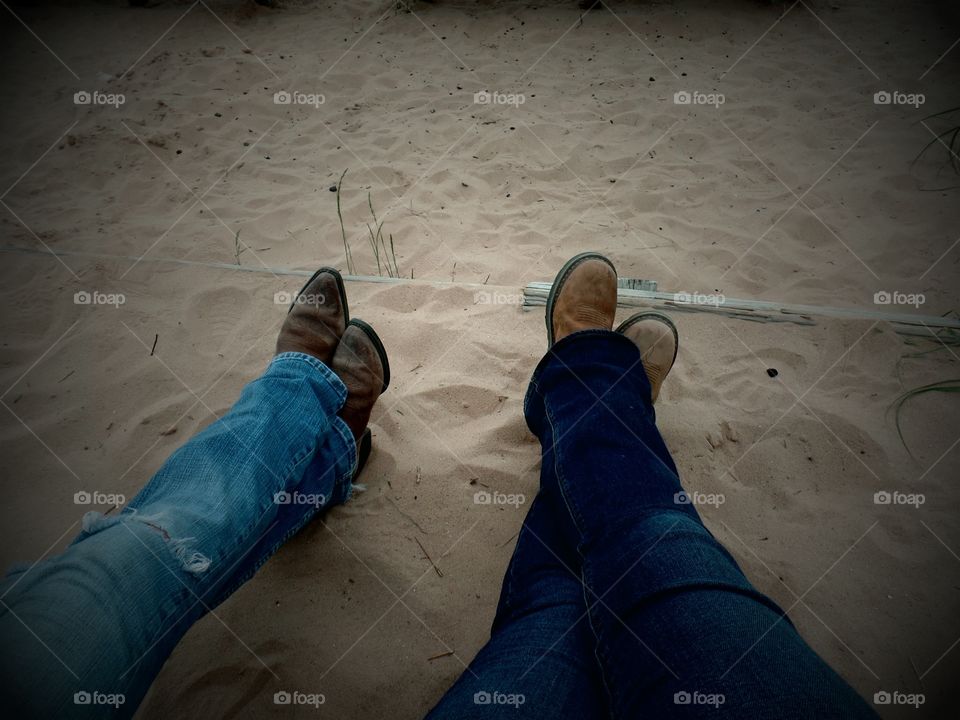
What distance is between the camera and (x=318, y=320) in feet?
5.45

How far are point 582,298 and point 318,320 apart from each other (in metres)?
0.97

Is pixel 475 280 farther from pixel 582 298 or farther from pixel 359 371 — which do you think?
pixel 359 371

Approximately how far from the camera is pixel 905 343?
5.97ft

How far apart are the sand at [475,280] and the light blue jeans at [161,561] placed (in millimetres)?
361

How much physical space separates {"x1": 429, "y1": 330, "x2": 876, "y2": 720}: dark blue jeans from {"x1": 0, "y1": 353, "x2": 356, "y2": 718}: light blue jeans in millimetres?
517

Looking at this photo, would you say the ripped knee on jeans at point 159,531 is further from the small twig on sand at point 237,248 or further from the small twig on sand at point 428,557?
the small twig on sand at point 237,248

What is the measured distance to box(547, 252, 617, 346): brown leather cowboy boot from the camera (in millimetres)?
1693

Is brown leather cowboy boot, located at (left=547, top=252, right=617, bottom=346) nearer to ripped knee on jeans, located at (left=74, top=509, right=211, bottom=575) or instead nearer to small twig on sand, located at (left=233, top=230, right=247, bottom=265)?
ripped knee on jeans, located at (left=74, top=509, right=211, bottom=575)

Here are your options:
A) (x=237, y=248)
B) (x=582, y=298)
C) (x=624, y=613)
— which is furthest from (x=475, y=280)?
(x=624, y=613)

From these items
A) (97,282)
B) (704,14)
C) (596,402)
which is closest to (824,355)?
(596,402)

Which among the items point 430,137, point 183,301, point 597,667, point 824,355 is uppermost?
point 430,137

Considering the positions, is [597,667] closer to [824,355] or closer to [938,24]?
[824,355]

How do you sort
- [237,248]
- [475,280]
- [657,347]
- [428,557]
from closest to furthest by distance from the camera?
[428,557]
[657,347]
[475,280]
[237,248]

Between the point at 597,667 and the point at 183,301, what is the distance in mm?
2228
